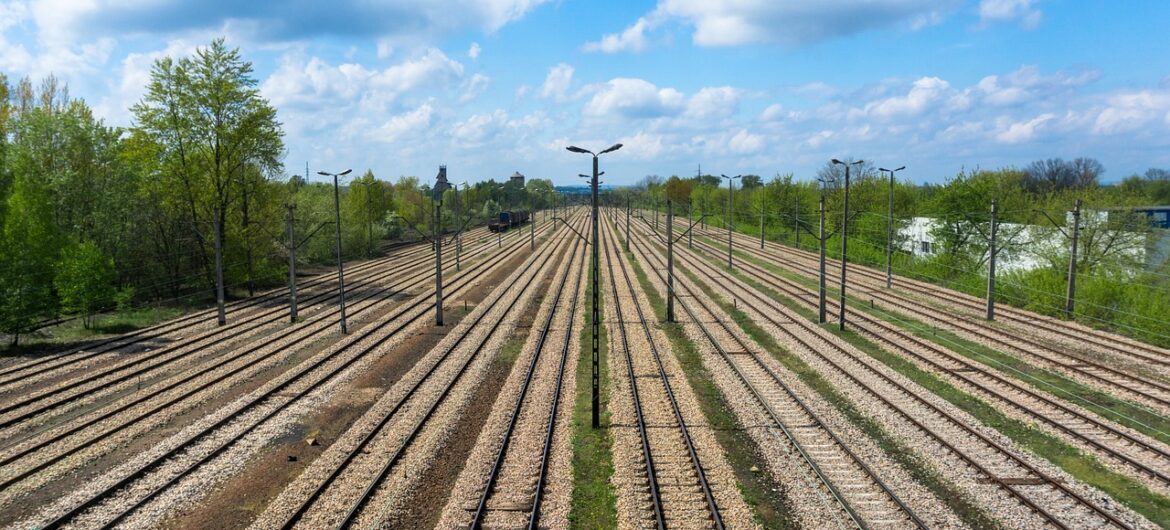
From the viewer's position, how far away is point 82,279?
32.1 meters

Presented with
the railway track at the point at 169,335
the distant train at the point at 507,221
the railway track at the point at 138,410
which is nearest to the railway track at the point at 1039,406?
the railway track at the point at 138,410

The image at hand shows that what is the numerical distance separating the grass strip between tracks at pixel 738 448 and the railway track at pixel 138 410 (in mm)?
15726

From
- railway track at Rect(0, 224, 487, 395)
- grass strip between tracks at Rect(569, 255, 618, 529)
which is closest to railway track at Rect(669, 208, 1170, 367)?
grass strip between tracks at Rect(569, 255, 618, 529)

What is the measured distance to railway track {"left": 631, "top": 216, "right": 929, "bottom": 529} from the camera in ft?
42.5

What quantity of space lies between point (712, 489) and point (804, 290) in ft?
108

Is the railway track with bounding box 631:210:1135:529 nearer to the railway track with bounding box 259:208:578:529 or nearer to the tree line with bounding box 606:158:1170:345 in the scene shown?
the tree line with bounding box 606:158:1170:345

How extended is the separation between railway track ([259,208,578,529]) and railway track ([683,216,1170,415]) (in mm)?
20987

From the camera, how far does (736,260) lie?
212 feet

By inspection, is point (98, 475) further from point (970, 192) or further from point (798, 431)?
point (970, 192)

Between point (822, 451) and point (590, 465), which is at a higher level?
point (822, 451)

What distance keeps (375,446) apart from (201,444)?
459 cm

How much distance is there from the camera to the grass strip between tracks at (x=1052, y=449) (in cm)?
1336

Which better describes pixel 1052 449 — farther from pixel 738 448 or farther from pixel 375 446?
pixel 375 446

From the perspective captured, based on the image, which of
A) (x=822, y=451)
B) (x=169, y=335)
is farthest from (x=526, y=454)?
(x=169, y=335)
